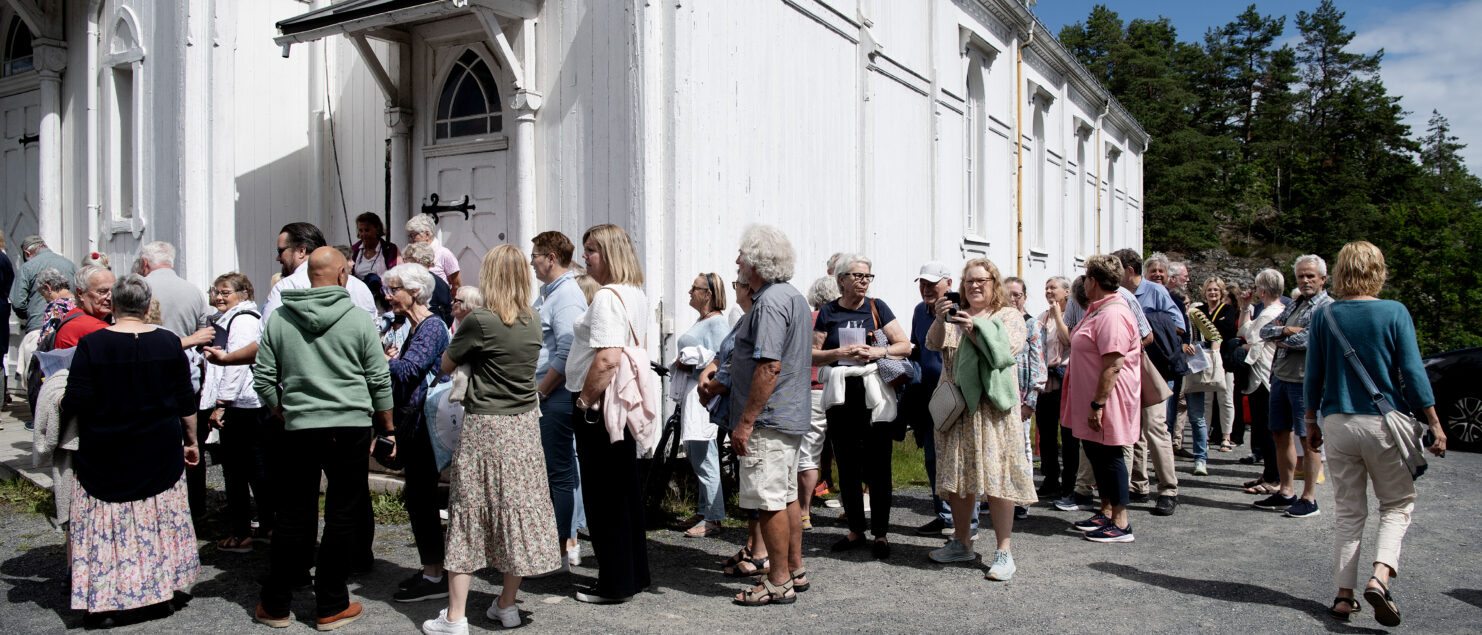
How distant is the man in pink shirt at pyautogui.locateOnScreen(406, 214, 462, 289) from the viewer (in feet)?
23.4

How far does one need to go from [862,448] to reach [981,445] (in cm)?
75

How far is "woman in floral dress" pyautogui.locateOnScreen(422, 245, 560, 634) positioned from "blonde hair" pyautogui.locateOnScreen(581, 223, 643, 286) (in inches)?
20.9

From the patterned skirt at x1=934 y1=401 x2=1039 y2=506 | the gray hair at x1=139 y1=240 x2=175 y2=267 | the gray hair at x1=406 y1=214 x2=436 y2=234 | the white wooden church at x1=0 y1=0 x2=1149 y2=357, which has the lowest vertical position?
the patterned skirt at x1=934 y1=401 x2=1039 y2=506

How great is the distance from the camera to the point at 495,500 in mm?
4102

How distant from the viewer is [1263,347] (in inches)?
321

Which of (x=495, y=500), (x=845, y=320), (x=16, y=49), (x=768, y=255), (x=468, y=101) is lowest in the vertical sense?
(x=495, y=500)

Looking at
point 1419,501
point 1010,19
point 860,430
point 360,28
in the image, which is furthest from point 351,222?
point 1010,19

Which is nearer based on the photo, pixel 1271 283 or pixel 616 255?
pixel 616 255

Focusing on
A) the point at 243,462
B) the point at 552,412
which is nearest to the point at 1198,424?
the point at 552,412

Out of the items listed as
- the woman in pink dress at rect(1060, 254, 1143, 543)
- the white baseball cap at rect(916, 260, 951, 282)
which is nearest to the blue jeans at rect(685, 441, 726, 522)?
the white baseball cap at rect(916, 260, 951, 282)

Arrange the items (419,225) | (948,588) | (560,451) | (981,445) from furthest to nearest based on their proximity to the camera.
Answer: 1. (419,225)
2. (981,445)
3. (948,588)
4. (560,451)

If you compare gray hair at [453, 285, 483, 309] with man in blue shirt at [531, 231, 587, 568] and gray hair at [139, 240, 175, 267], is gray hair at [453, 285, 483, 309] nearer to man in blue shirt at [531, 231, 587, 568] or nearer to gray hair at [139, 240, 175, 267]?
man in blue shirt at [531, 231, 587, 568]

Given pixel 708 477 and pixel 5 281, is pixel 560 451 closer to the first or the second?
pixel 708 477

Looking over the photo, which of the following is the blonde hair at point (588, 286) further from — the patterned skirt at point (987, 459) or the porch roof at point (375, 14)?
the porch roof at point (375, 14)
